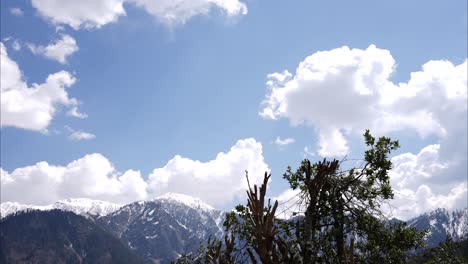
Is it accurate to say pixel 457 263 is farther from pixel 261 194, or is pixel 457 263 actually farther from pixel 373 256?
pixel 261 194

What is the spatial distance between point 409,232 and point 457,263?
22862 mm

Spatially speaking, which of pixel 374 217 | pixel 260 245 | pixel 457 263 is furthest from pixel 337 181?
pixel 457 263

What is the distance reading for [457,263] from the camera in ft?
101

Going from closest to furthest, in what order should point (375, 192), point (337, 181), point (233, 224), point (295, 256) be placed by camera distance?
point (295, 256)
point (337, 181)
point (375, 192)
point (233, 224)

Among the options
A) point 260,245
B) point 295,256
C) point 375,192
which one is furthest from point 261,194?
Answer: point 375,192

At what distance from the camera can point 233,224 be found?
13.9 metres

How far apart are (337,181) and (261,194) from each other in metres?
4.53

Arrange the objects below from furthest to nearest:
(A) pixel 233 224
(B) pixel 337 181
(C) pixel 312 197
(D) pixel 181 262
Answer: (D) pixel 181 262, (A) pixel 233 224, (B) pixel 337 181, (C) pixel 312 197

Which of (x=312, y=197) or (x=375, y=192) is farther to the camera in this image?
→ (x=375, y=192)

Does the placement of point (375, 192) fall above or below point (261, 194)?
above

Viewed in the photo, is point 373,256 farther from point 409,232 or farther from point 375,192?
point 375,192

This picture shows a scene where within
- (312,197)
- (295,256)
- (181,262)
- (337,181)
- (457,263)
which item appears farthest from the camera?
(181,262)

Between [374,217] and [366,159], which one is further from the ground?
[366,159]

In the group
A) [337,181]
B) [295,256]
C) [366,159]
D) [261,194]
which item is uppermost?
[366,159]
